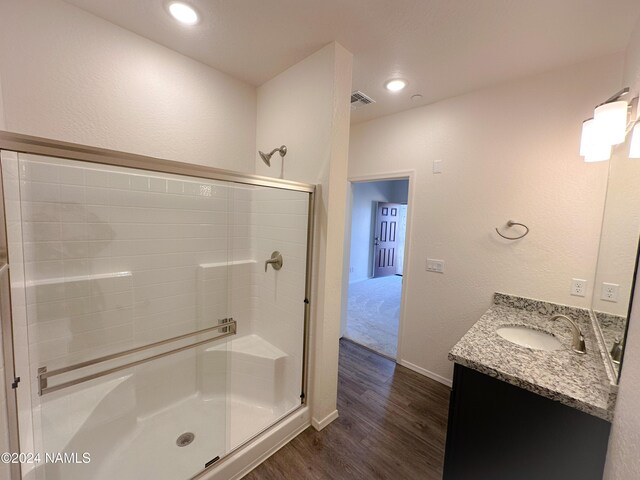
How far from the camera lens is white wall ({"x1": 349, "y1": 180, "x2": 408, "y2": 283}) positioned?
5.82m

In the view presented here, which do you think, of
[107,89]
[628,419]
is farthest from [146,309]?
[628,419]

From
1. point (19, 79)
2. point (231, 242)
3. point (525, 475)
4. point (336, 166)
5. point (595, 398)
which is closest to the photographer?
point (595, 398)

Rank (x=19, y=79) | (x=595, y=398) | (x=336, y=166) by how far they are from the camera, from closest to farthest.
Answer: (x=595, y=398) → (x=19, y=79) → (x=336, y=166)

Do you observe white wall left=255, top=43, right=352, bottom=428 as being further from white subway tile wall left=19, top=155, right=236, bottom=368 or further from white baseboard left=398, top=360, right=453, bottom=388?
white baseboard left=398, top=360, right=453, bottom=388

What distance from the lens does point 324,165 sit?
1723 millimetres

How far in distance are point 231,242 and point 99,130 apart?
111 cm

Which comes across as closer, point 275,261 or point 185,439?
point 185,439

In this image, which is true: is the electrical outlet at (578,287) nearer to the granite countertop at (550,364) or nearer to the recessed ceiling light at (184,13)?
the granite countertop at (550,364)

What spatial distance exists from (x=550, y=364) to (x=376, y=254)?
5400mm

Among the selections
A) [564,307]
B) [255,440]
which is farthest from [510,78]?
[255,440]

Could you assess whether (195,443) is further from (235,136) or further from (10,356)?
(235,136)

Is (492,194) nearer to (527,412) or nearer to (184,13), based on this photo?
(527,412)

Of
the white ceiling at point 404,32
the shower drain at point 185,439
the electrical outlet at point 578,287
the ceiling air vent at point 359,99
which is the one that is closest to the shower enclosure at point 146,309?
the shower drain at point 185,439

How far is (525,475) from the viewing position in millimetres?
1040
